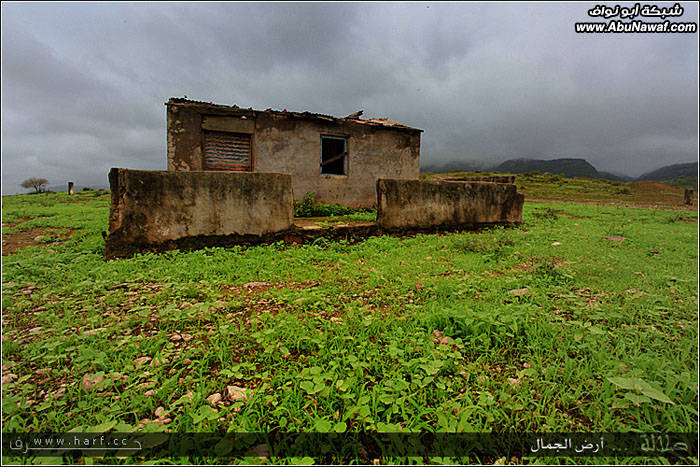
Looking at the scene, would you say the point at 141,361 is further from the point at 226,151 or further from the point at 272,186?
the point at 226,151

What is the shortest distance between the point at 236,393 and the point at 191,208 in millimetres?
3684

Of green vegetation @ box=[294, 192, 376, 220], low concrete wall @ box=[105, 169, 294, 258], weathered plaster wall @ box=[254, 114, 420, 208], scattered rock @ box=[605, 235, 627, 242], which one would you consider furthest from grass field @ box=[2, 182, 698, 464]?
weathered plaster wall @ box=[254, 114, 420, 208]

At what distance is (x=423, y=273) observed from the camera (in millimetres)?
3762

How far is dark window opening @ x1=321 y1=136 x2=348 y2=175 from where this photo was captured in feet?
32.4

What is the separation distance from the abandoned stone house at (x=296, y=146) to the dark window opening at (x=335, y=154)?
0.04m

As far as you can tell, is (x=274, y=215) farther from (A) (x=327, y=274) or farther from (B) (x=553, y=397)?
(B) (x=553, y=397)

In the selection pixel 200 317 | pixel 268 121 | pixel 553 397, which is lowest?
pixel 553 397

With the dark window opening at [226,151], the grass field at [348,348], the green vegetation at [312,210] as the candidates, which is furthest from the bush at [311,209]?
the grass field at [348,348]

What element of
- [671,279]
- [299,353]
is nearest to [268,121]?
[299,353]

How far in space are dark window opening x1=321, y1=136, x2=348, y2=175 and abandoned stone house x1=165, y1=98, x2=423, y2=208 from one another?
0.14 feet

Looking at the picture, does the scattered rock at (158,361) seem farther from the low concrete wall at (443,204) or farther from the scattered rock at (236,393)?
the low concrete wall at (443,204)

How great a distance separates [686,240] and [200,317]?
835cm

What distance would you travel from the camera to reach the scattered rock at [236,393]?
1641 mm
